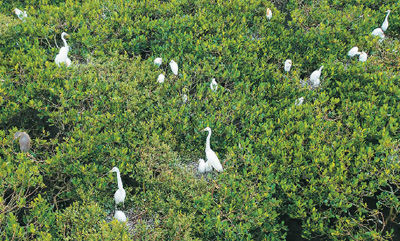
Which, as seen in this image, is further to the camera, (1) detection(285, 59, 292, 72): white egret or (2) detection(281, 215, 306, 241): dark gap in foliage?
(1) detection(285, 59, 292, 72): white egret

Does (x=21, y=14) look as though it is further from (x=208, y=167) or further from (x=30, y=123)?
(x=208, y=167)

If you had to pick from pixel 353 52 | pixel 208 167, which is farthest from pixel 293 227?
pixel 353 52

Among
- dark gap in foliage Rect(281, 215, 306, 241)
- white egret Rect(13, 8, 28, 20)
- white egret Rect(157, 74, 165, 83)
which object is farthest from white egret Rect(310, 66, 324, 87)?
white egret Rect(13, 8, 28, 20)

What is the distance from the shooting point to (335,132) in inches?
249

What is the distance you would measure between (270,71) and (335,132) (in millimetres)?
2411

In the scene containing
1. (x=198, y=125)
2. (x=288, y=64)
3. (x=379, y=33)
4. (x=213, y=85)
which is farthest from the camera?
(x=379, y=33)

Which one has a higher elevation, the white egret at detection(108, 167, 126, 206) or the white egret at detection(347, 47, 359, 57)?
the white egret at detection(347, 47, 359, 57)

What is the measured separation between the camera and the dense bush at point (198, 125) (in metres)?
5.27

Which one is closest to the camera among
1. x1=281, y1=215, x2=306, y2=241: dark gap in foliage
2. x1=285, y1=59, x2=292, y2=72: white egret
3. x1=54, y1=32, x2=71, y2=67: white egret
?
x1=281, y1=215, x2=306, y2=241: dark gap in foliage

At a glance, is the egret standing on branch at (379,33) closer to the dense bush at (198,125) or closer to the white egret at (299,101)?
the dense bush at (198,125)

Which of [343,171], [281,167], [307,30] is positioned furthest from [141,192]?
[307,30]

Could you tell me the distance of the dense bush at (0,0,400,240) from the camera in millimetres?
5270

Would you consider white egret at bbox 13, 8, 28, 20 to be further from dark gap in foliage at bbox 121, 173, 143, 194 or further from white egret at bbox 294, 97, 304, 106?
white egret at bbox 294, 97, 304, 106

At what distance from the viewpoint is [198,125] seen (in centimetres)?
671
